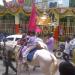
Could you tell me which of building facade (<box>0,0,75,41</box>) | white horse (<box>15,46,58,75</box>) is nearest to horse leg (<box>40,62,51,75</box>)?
white horse (<box>15,46,58,75</box>)

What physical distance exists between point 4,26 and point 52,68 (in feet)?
80.8

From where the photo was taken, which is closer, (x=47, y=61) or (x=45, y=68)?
(x=47, y=61)

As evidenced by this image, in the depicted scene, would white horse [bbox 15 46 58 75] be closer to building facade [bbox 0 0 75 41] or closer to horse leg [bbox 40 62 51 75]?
horse leg [bbox 40 62 51 75]

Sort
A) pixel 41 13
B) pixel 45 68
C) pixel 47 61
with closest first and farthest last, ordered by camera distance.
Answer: pixel 47 61 → pixel 45 68 → pixel 41 13

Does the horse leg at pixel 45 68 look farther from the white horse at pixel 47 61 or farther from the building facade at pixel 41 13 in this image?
the building facade at pixel 41 13

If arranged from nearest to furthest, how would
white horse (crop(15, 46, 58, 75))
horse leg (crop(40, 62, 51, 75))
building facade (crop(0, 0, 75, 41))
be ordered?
white horse (crop(15, 46, 58, 75)) → horse leg (crop(40, 62, 51, 75)) → building facade (crop(0, 0, 75, 41))

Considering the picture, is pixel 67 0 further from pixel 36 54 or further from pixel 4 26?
pixel 36 54

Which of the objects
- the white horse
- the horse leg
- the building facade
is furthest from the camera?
the building facade

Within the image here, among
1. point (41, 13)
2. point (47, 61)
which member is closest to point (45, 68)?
point (47, 61)

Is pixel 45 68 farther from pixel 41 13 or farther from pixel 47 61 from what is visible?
pixel 41 13

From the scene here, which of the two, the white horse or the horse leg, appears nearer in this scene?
the white horse

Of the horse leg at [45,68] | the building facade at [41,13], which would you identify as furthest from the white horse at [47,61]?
the building facade at [41,13]

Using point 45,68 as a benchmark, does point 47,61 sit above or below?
above

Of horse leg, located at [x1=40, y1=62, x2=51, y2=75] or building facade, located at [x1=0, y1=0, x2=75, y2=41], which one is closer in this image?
horse leg, located at [x1=40, y1=62, x2=51, y2=75]
